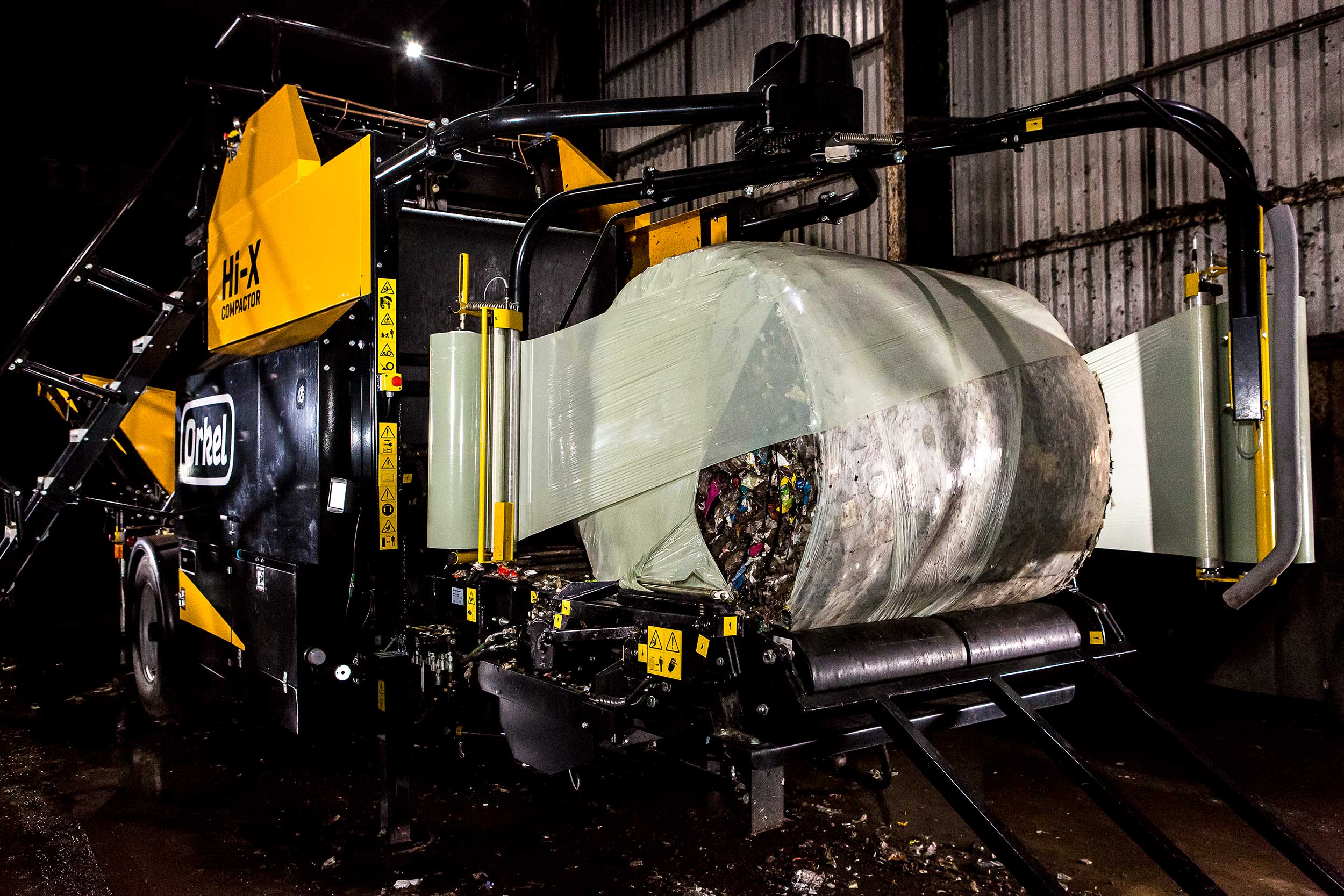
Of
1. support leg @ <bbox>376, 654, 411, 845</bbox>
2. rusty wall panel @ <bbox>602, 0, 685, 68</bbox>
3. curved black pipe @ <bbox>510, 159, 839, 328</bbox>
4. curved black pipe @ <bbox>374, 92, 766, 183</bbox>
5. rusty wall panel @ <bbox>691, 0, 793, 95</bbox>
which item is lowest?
support leg @ <bbox>376, 654, 411, 845</bbox>

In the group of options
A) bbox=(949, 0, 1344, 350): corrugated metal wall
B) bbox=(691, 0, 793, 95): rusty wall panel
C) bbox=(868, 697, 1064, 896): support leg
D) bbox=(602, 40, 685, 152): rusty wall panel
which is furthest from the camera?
bbox=(602, 40, 685, 152): rusty wall panel

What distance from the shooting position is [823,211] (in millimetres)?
4289

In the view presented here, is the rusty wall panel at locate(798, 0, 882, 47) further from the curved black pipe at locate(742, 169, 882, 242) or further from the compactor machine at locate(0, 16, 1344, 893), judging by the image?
the curved black pipe at locate(742, 169, 882, 242)

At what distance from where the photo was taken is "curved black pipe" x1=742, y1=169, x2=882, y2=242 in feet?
13.3

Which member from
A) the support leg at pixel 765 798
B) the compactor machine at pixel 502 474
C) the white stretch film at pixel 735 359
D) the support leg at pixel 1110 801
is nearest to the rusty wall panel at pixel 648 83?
the compactor machine at pixel 502 474

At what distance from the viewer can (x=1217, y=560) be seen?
3.11m

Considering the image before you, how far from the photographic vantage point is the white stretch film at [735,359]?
9.11 ft

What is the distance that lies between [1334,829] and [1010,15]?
6.32 meters

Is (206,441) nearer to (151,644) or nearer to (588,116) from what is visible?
(151,644)

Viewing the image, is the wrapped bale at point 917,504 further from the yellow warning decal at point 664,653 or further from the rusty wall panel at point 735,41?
the rusty wall panel at point 735,41

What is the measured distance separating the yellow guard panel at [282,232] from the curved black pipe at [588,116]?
427mm

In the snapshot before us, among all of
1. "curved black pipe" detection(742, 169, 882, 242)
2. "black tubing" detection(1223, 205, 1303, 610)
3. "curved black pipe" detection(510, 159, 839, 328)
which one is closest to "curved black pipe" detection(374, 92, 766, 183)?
"curved black pipe" detection(510, 159, 839, 328)

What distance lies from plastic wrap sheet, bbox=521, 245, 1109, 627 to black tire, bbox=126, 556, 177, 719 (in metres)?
3.18

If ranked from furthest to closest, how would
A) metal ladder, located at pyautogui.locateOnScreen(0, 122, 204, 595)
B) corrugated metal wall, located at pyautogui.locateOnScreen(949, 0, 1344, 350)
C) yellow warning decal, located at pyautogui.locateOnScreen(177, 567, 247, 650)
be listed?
corrugated metal wall, located at pyautogui.locateOnScreen(949, 0, 1344, 350), metal ladder, located at pyautogui.locateOnScreen(0, 122, 204, 595), yellow warning decal, located at pyautogui.locateOnScreen(177, 567, 247, 650)
